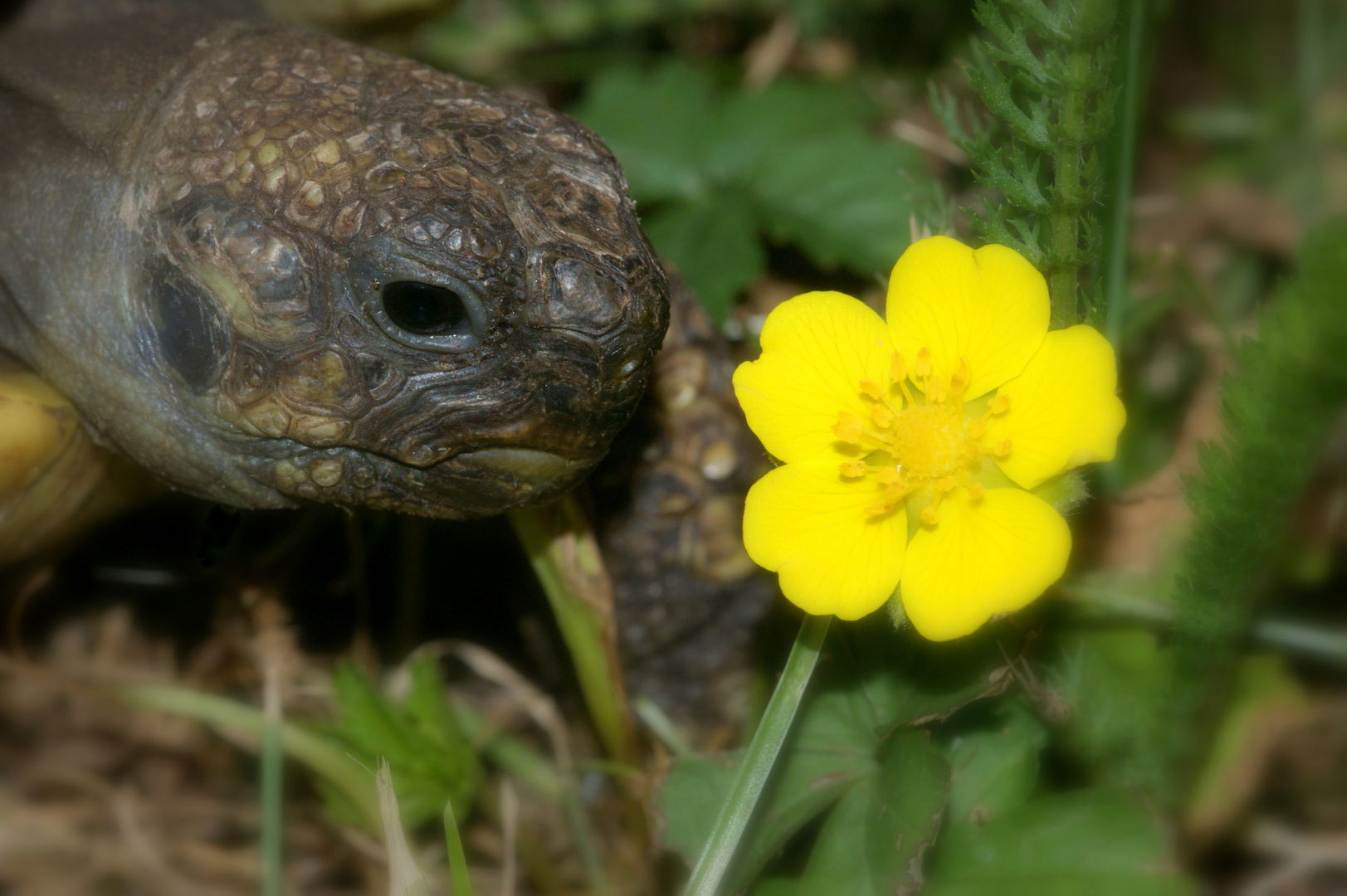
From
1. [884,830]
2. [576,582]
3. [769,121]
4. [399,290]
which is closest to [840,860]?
[884,830]

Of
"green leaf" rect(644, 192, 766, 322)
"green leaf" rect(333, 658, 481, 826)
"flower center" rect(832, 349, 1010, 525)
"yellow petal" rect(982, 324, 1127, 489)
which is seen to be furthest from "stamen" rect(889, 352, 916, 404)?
"green leaf" rect(333, 658, 481, 826)

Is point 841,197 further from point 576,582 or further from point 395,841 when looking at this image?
point 395,841

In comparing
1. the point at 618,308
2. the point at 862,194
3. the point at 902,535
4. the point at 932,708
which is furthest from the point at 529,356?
the point at 862,194

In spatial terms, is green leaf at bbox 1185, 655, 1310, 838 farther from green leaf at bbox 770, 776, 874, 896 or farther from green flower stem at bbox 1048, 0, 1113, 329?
green flower stem at bbox 1048, 0, 1113, 329

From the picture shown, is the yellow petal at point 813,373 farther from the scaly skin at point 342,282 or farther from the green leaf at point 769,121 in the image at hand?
the green leaf at point 769,121

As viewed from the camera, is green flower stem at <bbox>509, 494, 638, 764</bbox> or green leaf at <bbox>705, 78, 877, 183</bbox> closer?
green flower stem at <bbox>509, 494, 638, 764</bbox>

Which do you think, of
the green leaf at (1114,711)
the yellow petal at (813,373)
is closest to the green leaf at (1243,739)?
the green leaf at (1114,711)

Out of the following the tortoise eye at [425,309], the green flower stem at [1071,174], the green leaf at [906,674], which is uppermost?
the green flower stem at [1071,174]
